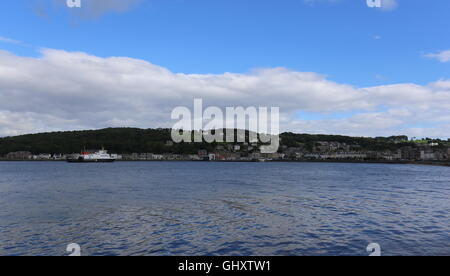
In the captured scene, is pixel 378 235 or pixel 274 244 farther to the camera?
pixel 378 235

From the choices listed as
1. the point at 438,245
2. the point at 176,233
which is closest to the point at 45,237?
the point at 176,233

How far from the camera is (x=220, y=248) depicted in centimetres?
1479

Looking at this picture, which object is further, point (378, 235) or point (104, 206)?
point (104, 206)

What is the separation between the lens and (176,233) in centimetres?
1745
